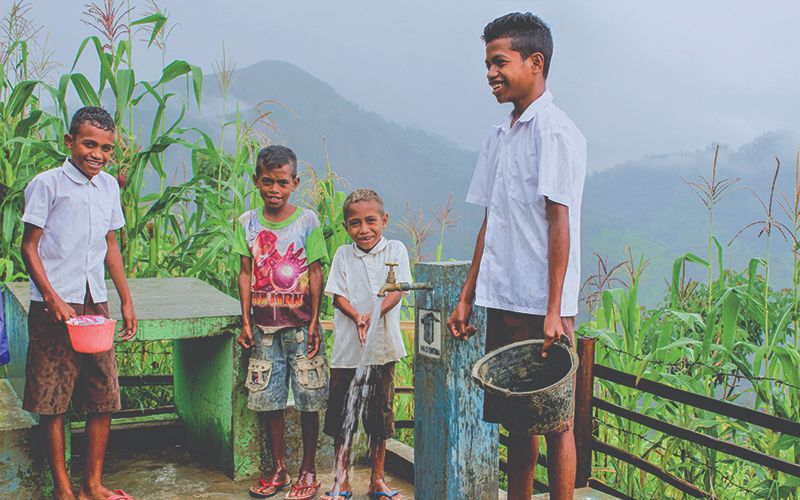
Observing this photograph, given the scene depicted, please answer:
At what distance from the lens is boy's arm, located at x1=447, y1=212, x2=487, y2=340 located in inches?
101

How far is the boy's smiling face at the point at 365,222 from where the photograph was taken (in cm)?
321

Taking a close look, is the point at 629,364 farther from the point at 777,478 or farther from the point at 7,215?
the point at 7,215

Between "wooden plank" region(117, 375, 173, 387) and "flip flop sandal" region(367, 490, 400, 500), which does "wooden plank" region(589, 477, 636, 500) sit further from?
"wooden plank" region(117, 375, 173, 387)

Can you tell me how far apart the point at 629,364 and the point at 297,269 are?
1570 mm

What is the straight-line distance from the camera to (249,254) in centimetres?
341

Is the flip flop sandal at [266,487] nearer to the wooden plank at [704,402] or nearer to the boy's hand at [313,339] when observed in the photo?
the boy's hand at [313,339]

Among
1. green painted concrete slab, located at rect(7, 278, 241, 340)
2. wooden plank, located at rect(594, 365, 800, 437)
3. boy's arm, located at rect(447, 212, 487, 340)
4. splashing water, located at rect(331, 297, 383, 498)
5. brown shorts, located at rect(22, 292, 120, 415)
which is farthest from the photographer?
green painted concrete slab, located at rect(7, 278, 241, 340)

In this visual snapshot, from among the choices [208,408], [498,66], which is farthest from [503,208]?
[208,408]

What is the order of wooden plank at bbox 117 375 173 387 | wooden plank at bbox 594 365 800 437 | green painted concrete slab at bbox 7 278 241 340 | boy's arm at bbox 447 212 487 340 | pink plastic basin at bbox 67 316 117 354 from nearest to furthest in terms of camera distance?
boy's arm at bbox 447 212 487 340 < wooden plank at bbox 594 365 800 437 < pink plastic basin at bbox 67 316 117 354 < green painted concrete slab at bbox 7 278 241 340 < wooden plank at bbox 117 375 173 387

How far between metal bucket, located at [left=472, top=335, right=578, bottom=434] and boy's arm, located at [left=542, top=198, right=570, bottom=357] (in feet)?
0.15

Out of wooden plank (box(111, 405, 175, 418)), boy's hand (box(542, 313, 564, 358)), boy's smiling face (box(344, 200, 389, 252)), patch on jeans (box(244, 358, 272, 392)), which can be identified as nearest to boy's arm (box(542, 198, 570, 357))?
boy's hand (box(542, 313, 564, 358))

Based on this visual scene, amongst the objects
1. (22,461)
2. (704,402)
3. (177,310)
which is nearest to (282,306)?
(177,310)

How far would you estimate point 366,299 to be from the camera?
324 cm

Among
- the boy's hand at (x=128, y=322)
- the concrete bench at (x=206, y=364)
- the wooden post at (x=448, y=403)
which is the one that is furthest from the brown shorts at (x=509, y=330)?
the boy's hand at (x=128, y=322)
